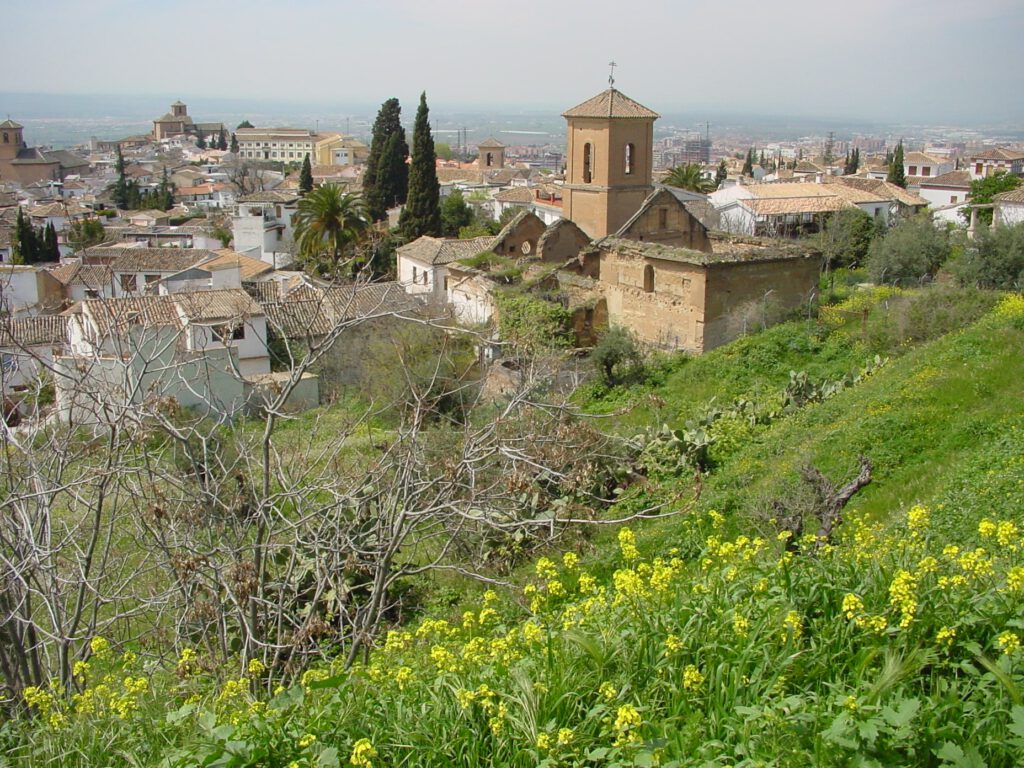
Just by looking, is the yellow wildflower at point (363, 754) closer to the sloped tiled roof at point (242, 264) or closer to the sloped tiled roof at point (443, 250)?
the sloped tiled roof at point (443, 250)

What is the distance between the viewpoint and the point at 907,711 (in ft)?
11.5

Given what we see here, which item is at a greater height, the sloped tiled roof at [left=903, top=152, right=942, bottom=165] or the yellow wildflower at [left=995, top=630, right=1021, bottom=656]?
the sloped tiled roof at [left=903, top=152, right=942, bottom=165]

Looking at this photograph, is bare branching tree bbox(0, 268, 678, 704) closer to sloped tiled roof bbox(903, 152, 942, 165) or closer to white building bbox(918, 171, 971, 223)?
white building bbox(918, 171, 971, 223)

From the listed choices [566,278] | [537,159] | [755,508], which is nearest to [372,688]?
[755,508]

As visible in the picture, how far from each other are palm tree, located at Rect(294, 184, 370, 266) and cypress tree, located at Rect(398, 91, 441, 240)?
18.0 ft

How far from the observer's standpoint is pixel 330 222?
1438 inches

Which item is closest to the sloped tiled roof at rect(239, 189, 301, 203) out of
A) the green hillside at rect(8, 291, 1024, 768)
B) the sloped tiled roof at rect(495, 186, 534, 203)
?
the sloped tiled roof at rect(495, 186, 534, 203)

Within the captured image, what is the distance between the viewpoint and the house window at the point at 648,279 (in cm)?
2094

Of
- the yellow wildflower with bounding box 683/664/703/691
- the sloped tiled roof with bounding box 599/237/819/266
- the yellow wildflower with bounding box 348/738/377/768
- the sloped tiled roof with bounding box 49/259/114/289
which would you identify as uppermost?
the sloped tiled roof with bounding box 599/237/819/266

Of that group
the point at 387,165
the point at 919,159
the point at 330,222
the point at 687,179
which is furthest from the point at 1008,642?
the point at 919,159

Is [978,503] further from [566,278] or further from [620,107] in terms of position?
[620,107]

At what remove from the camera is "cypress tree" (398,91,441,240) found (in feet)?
140

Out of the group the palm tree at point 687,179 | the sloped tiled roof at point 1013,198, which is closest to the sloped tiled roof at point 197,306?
the palm tree at point 687,179

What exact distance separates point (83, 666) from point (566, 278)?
1919cm
